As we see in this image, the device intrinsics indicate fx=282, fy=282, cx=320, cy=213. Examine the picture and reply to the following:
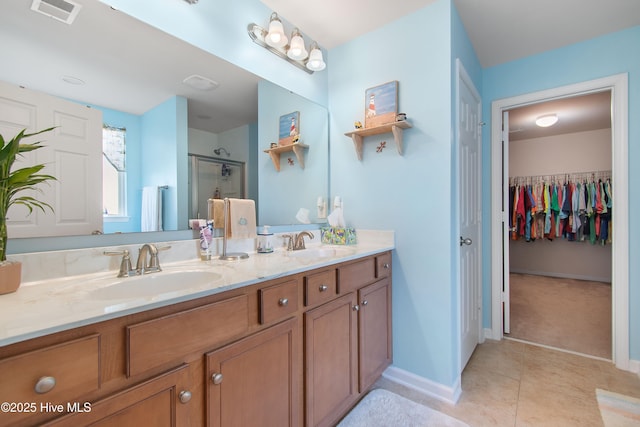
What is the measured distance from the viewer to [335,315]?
140 cm

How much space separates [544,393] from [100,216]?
2.62m

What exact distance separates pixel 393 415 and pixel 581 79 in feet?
9.11

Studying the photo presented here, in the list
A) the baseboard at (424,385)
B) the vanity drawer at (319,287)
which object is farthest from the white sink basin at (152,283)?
the baseboard at (424,385)

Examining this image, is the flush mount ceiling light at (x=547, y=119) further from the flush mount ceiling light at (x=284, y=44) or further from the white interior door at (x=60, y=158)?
the white interior door at (x=60, y=158)

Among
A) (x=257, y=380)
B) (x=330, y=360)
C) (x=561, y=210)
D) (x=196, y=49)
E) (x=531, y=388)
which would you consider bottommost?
(x=531, y=388)

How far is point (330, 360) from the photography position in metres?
1.36

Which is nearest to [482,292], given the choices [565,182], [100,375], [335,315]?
[335,315]

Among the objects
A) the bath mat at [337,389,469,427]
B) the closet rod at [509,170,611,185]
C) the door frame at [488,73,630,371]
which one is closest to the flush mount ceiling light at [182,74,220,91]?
the bath mat at [337,389,469,427]

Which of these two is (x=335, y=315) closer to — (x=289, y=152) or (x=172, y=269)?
(x=172, y=269)

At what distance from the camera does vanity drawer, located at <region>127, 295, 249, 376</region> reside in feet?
2.36

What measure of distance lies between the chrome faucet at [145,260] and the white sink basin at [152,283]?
0.15ft

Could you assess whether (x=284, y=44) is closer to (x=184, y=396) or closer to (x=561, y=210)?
(x=184, y=396)

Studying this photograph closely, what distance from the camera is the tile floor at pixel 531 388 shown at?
156 cm

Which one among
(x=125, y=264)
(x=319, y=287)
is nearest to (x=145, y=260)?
(x=125, y=264)
